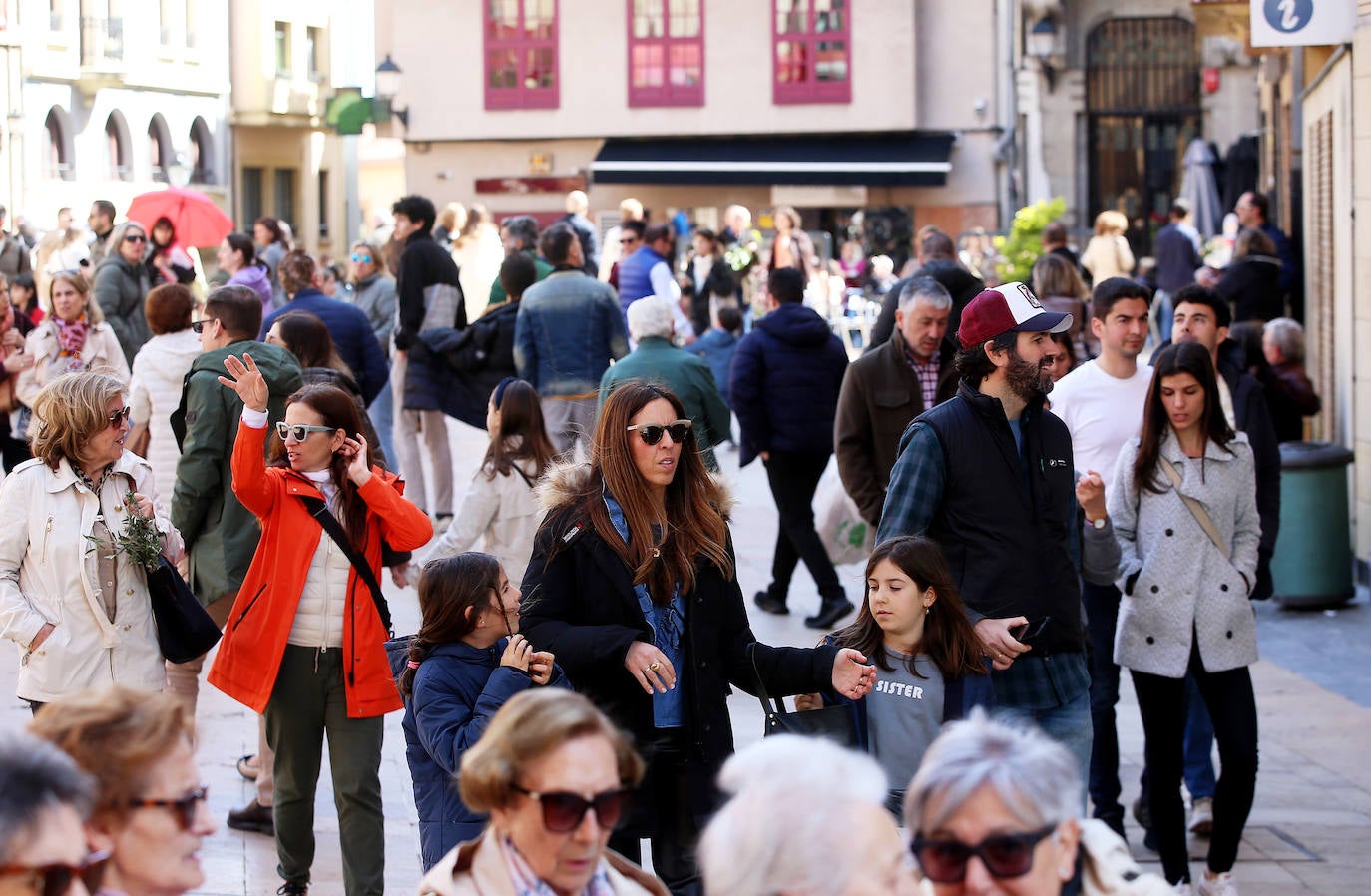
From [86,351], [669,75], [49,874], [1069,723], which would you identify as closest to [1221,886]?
[1069,723]

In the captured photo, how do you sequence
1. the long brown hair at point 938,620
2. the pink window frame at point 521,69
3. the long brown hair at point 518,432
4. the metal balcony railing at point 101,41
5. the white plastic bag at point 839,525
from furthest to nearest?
the metal balcony railing at point 101,41, the pink window frame at point 521,69, the white plastic bag at point 839,525, the long brown hair at point 518,432, the long brown hair at point 938,620

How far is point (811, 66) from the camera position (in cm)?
3547

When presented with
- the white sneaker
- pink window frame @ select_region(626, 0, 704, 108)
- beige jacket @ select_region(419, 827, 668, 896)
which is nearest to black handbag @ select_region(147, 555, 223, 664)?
beige jacket @ select_region(419, 827, 668, 896)

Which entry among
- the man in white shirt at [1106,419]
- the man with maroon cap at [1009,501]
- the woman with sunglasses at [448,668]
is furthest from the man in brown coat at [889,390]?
the woman with sunglasses at [448,668]

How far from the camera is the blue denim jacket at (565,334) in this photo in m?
10.8

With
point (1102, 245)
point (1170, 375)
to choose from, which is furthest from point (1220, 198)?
point (1170, 375)

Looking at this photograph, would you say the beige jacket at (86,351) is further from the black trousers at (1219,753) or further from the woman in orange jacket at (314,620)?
the black trousers at (1219,753)

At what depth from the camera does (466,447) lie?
16.6 m

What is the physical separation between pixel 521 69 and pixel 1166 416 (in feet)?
103

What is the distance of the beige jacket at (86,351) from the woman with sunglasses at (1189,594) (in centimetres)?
588

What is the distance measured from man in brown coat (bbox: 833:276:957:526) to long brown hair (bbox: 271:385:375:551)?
2.68 m

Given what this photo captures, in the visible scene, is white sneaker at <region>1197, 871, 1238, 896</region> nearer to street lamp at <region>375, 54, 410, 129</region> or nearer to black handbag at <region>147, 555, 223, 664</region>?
black handbag at <region>147, 555, 223, 664</region>

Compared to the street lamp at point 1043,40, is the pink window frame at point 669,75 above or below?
above

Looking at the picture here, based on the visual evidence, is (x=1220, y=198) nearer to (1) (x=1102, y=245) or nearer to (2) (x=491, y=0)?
(1) (x=1102, y=245)
